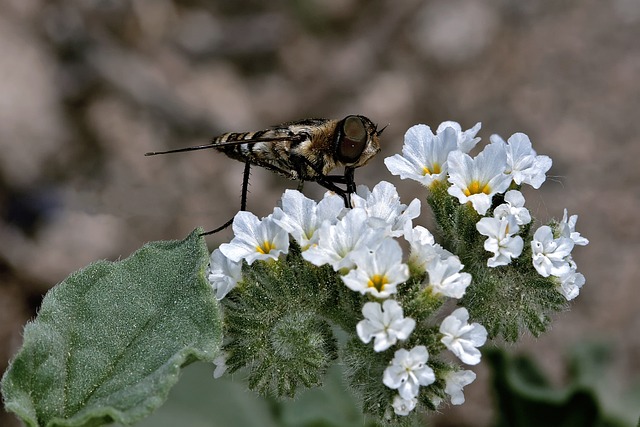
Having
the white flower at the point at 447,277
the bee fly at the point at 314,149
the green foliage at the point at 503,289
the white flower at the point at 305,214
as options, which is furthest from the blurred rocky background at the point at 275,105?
the white flower at the point at 305,214

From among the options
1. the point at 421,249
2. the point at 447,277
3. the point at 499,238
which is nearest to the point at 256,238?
the point at 421,249

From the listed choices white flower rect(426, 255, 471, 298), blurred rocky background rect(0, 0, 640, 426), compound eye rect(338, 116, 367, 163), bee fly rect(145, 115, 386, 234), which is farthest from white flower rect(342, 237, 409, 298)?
blurred rocky background rect(0, 0, 640, 426)

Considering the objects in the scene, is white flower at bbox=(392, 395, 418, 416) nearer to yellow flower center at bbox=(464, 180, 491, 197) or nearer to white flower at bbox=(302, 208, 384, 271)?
white flower at bbox=(302, 208, 384, 271)

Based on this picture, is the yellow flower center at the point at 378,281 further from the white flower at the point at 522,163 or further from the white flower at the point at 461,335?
the white flower at the point at 522,163

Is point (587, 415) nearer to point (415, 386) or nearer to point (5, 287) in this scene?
point (415, 386)

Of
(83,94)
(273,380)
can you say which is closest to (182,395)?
(273,380)
